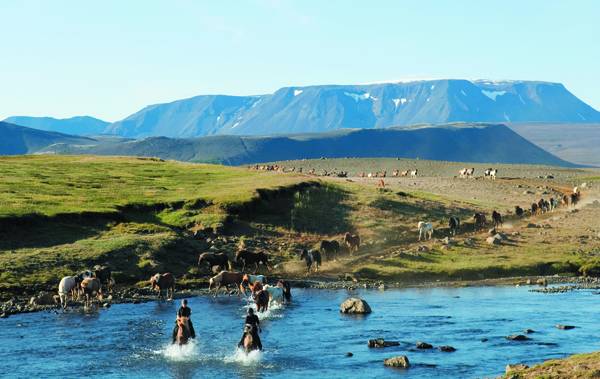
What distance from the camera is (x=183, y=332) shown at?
2350 cm

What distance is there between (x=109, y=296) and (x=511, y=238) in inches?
1363

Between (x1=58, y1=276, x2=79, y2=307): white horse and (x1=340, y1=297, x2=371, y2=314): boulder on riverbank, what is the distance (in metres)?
15.3

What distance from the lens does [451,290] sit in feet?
124

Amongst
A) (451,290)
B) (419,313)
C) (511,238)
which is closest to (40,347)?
(419,313)

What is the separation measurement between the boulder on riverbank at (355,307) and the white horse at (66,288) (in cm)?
1530

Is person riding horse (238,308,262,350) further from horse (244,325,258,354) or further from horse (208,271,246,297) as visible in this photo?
horse (208,271,246,297)

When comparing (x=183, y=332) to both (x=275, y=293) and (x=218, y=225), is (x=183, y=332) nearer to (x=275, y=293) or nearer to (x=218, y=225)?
(x=275, y=293)

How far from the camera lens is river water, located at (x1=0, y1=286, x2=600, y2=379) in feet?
70.9

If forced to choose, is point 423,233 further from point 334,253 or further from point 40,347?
point 40,347

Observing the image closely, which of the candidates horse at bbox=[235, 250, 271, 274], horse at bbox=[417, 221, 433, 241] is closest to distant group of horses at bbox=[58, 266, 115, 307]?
horse at bbox=[235, 250, 271, 274]

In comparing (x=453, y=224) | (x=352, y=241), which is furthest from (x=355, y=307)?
(x=453, y=224)

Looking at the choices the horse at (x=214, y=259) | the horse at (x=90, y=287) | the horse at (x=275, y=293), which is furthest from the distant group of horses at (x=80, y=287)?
the horse at (x=275, y=293)

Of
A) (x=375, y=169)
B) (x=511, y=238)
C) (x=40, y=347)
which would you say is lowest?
(x=40, y=347)

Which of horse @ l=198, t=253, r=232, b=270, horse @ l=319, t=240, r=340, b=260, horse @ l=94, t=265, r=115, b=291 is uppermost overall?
horse @ l=319, t=240, r=340, b=260
